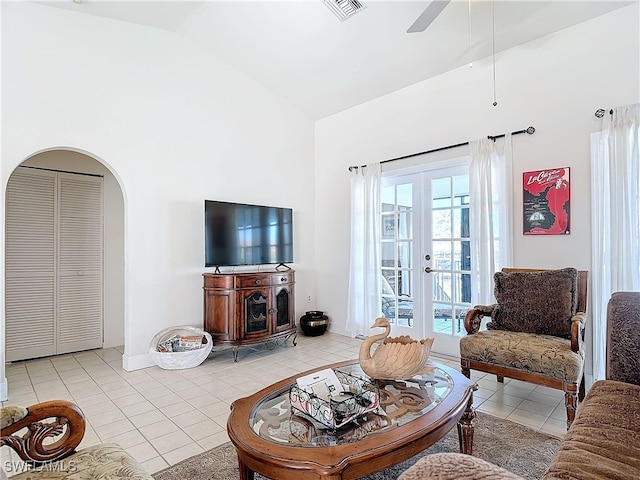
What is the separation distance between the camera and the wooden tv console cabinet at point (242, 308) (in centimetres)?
375

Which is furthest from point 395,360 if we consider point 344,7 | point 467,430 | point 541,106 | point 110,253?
point 110,253

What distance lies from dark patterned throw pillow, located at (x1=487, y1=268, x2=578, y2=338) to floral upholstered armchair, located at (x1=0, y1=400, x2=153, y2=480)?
2639mm

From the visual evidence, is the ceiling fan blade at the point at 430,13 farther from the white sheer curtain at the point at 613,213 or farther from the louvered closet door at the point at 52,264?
the louvered closet door at the point at 52,264

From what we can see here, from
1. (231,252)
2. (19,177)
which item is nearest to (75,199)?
(19,177)

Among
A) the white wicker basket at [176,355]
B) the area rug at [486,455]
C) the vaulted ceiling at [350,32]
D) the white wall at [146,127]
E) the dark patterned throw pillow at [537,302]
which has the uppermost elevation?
the vaulted ceiling at [350,32]

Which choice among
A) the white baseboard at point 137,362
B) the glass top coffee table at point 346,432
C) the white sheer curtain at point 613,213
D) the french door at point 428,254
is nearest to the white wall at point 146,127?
the white baseboard at point 137,362

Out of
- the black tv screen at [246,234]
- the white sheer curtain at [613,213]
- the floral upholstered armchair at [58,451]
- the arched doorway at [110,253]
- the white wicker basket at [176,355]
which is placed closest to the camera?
the floral upholstered armchair at [58,451]

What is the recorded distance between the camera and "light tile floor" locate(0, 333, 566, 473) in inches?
87.9

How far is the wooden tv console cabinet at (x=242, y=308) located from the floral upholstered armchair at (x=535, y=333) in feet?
7.08

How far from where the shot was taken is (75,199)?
13.7 ft

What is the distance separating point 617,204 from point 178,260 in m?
4.08

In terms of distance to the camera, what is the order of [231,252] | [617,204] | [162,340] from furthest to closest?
[231,252], [162,340], [617,204]

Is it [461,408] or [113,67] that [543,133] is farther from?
[113,67]

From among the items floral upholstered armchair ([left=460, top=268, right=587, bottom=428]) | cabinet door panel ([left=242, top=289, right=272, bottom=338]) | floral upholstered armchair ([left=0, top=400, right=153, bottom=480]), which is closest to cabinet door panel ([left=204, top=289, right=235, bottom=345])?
cabinet door panel ([left=242, top=289, right=272, bottom=338])
